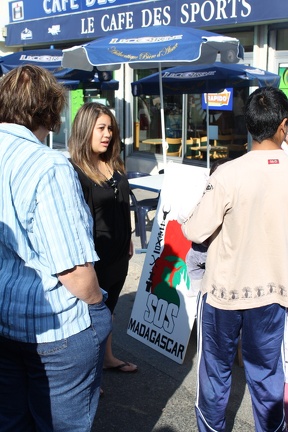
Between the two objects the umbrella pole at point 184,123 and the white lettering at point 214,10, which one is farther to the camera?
the umbrella pole at point 184,123

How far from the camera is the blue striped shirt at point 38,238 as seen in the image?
165 cm

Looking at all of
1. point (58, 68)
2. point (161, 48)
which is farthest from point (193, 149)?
point (161, 48)

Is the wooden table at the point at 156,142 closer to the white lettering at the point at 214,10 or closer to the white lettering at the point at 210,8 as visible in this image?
the white lettering at the point at 214,10

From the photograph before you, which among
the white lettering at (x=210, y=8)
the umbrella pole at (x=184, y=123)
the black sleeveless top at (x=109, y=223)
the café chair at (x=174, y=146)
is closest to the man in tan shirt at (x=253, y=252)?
the black sleeveless top at (x=109, y=223)

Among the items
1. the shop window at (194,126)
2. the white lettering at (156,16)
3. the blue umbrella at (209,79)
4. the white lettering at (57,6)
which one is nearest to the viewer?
the blue umbrella at (209,79)

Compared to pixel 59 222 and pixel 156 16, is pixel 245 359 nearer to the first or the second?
pixel 59 222

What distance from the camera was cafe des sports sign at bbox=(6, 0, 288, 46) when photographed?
852cm

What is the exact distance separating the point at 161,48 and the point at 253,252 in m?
3.52

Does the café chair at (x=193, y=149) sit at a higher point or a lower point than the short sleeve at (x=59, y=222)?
lower

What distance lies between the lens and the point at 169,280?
384 cm

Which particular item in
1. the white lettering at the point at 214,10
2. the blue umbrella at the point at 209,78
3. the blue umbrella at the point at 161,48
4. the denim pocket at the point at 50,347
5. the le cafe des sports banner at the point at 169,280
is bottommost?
the le cafe des sports banner at the point at 169,280

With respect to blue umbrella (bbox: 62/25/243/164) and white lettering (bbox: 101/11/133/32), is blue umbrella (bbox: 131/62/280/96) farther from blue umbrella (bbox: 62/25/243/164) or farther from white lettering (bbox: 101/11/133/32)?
white lettering (bbox: 101/11/133/32)

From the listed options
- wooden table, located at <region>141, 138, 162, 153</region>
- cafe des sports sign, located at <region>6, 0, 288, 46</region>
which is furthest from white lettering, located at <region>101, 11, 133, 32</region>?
wooden table, located at <region>141, 138, 162, 153</region>

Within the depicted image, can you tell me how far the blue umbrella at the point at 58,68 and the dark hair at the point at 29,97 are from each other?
20.6 ft
